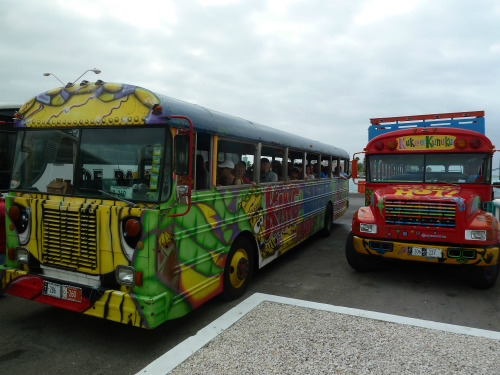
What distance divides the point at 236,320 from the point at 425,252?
289 cm

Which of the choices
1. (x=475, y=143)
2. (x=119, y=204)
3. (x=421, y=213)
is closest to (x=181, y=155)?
(x=119, y=204)

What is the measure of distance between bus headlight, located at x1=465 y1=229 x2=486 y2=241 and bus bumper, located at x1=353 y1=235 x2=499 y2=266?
4.9 inches

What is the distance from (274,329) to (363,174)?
4.06 metres

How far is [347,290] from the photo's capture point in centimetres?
499

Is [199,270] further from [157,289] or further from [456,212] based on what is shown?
[456,212]

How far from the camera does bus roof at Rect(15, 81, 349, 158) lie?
316 cm

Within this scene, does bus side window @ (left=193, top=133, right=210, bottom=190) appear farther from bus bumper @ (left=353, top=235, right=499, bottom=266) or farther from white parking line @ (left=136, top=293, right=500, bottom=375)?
bus bumper @ (left=353, top=235, right=499, bottom=266)

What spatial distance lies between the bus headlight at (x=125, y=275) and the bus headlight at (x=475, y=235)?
4.35 meters

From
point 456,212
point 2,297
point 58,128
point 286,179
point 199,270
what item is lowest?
point 2,297

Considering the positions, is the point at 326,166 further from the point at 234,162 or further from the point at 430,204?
the point at 234,162

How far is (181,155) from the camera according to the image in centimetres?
313

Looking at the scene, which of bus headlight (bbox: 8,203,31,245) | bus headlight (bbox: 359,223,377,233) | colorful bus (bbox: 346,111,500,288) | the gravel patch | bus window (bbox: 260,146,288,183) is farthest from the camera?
bus window (bbox: 260,146,288,183)

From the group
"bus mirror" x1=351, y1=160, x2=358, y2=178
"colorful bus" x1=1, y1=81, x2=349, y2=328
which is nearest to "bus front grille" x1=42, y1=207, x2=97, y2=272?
"colorful bus" x1=1, y1=81, x2=349, y2=328

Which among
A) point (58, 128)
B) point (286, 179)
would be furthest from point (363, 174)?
point (58, 128)
